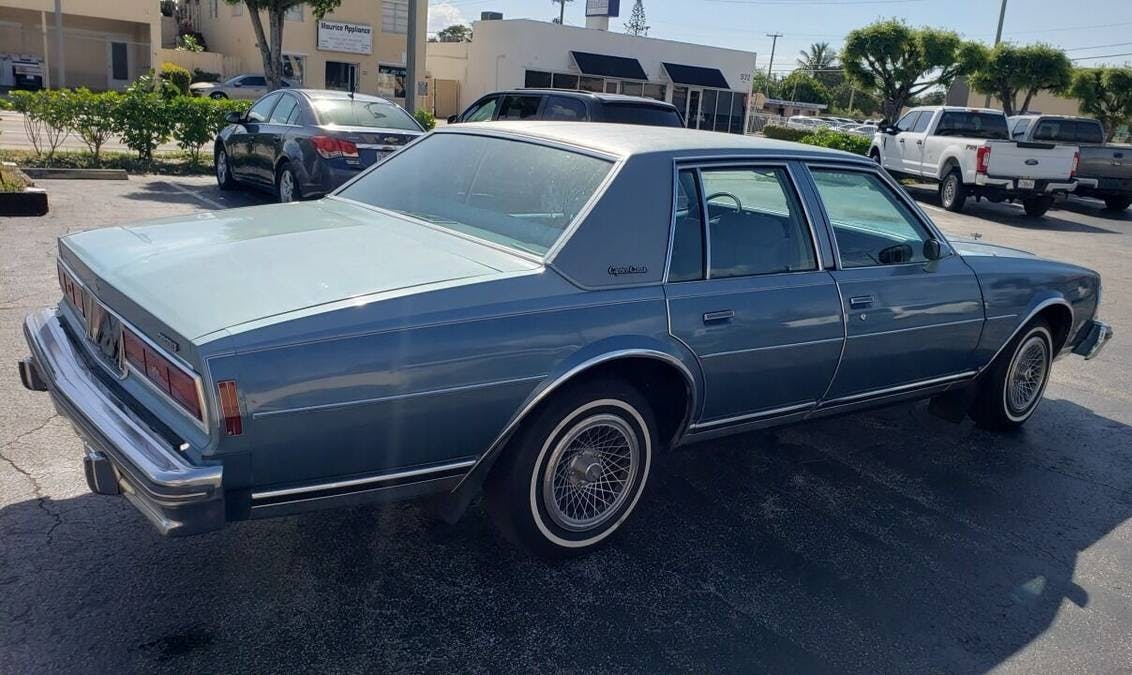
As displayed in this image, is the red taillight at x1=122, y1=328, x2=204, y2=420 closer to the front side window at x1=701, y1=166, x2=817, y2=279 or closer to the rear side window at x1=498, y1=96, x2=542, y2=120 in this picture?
the front side window at x1=701, y1=166, x2=817, y2=279

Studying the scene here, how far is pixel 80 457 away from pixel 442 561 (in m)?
1.84

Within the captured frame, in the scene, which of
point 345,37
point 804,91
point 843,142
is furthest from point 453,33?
point 843,142

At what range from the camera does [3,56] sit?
3450cm

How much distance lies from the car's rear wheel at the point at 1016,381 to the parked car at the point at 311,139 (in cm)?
635

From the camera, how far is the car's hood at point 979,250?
206 inches

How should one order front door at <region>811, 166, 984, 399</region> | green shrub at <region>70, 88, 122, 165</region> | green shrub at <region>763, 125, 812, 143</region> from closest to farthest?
front door at <region>811, 166, 984, 399</region> → green shrub at <region>70, 88, 122, 165</region> → green shrub at <region>763, 125, 812, 143</region>

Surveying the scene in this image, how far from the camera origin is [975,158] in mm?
16906

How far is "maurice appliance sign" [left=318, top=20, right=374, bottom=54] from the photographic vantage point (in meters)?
38.1

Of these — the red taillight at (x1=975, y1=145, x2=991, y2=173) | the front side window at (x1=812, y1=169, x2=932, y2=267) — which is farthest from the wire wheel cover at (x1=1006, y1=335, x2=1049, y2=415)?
the red taillight at (x1=975, y1=145, x2=991, y2=173)

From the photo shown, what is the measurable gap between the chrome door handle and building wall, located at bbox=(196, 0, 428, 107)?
33994mm

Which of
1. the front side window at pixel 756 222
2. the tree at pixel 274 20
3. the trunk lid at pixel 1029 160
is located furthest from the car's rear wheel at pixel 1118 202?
the front side window at pixel 756 222

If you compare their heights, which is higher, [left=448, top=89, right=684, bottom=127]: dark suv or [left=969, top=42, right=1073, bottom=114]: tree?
[left=969, top=42, right=1073, bottom=114]: tree

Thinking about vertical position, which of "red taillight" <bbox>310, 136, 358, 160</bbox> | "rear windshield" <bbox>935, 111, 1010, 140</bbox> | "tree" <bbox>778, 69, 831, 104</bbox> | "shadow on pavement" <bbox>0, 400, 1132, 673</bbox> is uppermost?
"tree" <bbox>778, 69, 831, 104</bbox>

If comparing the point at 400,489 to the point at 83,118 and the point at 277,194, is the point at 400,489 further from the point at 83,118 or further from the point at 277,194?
the point at 83,118
